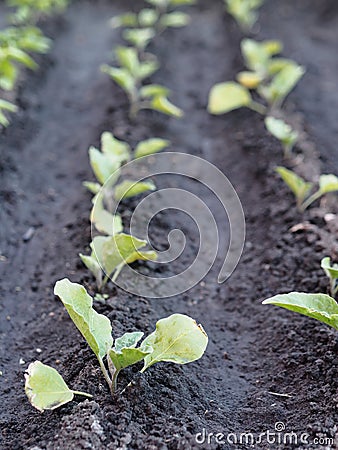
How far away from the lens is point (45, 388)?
211cm

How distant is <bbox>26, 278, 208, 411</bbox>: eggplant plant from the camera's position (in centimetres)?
210

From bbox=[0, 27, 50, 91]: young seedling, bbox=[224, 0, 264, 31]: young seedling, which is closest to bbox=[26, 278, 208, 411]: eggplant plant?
bbox=[0, 27, 50, 91]: young seedling

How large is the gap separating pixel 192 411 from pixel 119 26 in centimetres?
588

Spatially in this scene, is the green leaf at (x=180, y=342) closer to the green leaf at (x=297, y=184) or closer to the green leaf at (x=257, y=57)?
the green leaf at (x=297, y=184)

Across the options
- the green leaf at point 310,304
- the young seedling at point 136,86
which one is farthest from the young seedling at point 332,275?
the young seedling at point 136,86

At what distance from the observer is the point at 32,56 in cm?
563

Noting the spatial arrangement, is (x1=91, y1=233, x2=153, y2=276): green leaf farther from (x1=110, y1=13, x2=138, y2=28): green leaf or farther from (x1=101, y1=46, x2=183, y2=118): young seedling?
(x1=110, y1=13, x2=138, y2=28): green leaf

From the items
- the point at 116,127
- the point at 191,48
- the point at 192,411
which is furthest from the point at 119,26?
the point at 192,411

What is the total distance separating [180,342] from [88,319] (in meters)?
0.37

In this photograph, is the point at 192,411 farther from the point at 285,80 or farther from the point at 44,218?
the point at 285,80

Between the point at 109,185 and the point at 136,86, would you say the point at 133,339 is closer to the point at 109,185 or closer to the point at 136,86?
the point at 109,185

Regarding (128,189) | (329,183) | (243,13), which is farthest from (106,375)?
(243,13)

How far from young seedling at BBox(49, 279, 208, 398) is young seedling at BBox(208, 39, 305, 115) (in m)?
2.97

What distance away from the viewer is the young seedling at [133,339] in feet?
7.13
